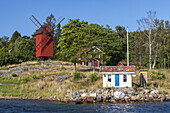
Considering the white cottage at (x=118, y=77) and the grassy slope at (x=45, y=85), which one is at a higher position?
the white cottage at (x=118, y=77)

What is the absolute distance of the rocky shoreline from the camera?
118 ft

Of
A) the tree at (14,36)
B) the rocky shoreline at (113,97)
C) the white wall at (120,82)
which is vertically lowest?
the rocky shoreline at (113,97)

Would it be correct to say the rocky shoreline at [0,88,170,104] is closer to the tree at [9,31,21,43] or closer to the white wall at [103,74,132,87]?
the white wall at [103,74,132,87]

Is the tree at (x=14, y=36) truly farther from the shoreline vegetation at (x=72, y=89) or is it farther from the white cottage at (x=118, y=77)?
the white cottage at (x=118, y=77)

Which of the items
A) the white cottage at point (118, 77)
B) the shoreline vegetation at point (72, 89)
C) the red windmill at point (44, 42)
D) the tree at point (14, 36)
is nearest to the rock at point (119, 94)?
the shoreline vegetation at point (72, 89)

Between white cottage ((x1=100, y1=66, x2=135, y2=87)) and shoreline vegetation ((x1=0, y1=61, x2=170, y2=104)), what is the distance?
1.31 m

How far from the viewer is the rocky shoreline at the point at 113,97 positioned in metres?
36.1

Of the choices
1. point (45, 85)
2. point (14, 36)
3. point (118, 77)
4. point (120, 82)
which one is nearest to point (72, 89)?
point (45, 85)

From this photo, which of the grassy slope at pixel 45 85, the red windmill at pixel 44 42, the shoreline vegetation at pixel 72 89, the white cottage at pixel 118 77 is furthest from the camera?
the red windmill at pixel 44 42

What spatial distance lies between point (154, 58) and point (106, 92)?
4422cm

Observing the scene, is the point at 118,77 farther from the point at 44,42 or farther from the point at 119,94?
the point at 44,42

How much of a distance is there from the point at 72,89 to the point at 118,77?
7504 mm

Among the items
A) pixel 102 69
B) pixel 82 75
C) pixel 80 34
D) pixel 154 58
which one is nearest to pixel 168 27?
pixel 154 58

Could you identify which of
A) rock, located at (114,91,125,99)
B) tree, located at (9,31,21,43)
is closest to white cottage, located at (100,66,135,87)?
rock, located at (114,91,125,99)
